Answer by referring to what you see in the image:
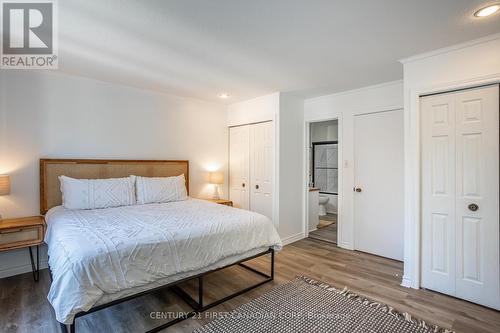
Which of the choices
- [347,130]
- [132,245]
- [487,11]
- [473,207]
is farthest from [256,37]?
[473,207]

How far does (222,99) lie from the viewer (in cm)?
465

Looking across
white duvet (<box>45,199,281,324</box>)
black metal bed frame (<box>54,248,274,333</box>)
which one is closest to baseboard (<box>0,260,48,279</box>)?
white duvet (<box>45,199,281,324</box>)

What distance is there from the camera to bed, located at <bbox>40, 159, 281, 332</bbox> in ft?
5.64

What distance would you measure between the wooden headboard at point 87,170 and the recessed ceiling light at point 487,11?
4022mm

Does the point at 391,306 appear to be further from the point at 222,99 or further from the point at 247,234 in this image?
the point at 222,99

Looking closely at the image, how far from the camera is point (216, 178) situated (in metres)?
4.66

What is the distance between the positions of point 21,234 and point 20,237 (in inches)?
1.3

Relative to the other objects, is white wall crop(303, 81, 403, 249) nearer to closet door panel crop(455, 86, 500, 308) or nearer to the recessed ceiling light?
closet door panel crop(455, 86, 500, 308)

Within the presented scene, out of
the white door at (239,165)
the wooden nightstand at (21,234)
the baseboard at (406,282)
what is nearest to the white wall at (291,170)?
the white door at (239,165)

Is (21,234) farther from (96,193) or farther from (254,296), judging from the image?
(254,296)

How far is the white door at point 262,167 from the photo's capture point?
431 centimetres

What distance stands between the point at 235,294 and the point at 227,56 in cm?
249

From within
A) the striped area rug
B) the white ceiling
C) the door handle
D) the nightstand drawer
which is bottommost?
the striped area rug

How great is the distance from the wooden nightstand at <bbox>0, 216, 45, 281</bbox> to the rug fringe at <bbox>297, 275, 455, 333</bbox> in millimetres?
2969
